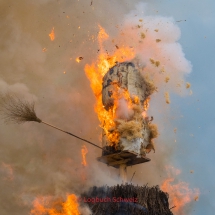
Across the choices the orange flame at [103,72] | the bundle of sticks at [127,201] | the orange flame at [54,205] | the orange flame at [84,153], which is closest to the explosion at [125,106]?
the orange flame at [103,72]

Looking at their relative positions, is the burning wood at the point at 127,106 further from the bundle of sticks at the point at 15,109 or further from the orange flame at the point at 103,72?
the bundle of sticks at the point at 15,109

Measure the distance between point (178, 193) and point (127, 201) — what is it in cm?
845

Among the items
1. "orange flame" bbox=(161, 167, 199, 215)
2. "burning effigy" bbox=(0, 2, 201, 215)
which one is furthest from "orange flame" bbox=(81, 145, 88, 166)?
"orange flame" bbox=(161, 167, 199, 215)

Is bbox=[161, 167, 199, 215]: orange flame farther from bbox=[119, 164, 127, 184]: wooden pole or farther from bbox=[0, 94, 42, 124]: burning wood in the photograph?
bbox=[0, 94, 42, 124]: burning wood

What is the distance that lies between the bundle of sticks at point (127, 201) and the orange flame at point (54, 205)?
2.71 feet

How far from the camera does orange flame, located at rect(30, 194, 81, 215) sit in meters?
15.1

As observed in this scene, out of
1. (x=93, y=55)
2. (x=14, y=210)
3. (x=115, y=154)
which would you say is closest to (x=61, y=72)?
(x=93, y=55)

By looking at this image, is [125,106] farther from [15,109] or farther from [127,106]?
[15,109]

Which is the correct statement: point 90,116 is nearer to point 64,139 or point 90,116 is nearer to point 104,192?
point 64,139

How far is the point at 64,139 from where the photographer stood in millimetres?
18859

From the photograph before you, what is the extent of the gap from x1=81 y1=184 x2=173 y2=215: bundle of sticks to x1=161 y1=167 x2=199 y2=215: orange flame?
5774 mm

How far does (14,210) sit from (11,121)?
544cm

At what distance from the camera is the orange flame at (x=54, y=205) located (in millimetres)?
15070

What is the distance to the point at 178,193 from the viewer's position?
20672 millimetres
